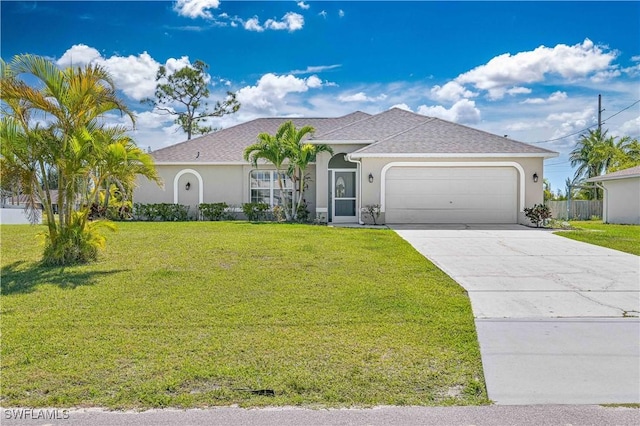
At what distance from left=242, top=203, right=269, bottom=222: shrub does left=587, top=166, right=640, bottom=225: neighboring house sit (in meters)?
17.7

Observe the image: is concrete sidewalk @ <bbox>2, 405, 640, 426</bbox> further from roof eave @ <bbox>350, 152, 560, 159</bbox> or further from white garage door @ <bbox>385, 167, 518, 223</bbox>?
white garage door @ <bbox>385, 167, 518, 223</bbox>

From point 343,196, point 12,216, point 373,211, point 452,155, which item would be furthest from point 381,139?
point 12,216

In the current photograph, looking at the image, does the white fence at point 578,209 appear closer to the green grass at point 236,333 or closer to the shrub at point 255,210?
the shrub at point 255,210

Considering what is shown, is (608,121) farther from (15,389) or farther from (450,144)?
(15,389)

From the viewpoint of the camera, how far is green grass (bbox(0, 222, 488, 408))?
4031 mm

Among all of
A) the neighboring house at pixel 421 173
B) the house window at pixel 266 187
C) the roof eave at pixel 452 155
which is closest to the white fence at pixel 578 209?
the neighboring house at pixel 421 173

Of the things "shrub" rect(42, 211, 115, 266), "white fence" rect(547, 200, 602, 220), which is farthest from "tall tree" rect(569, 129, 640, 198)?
"shrub" rect(42, 211, 115, 266)

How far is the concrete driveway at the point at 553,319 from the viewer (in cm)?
421

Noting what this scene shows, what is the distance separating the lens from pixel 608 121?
38406mm

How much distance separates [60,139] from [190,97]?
93.9 feet

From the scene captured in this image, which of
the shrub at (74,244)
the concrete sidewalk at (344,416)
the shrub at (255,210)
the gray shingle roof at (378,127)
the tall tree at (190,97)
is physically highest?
the tall tree at (190,97)

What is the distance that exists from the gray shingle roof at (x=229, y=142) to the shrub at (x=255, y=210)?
236cm

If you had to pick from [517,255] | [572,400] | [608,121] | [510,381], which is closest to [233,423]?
[510,381]

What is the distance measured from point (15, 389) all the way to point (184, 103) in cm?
3515
